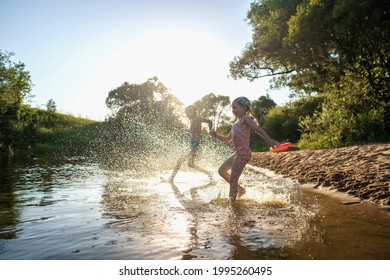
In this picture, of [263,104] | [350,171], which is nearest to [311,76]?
[350,171]

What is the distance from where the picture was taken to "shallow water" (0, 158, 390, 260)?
3.18 meters

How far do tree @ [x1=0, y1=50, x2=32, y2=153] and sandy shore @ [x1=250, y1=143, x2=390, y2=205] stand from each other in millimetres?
17743

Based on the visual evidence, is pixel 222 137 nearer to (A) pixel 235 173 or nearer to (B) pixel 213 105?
(A) pixel 235 173

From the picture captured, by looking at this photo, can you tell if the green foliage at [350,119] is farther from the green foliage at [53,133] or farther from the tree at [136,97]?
the tree at [136,97]

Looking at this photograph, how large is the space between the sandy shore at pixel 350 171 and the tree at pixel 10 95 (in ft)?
58.2

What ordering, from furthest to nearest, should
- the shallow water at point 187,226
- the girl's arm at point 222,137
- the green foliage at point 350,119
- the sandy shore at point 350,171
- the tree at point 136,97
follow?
the tree at point 136,97, the green foliage at point 350,119, the girl's arm at point 222,137, the sandy shore at point 350,171, the shallow water at point 187,226

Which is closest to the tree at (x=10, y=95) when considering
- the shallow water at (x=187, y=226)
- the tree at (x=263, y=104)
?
the shallow water at (x=187, y=226)

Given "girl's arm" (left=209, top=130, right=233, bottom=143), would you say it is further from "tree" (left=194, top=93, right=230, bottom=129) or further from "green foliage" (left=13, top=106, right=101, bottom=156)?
"tree" (left=194, top=93, right=230, bottom=129)

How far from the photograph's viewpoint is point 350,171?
722cm

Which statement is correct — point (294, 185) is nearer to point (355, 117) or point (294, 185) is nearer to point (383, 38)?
point (355, 117)

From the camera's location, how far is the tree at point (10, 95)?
20266 mm

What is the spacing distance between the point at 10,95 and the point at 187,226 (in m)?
20.9
